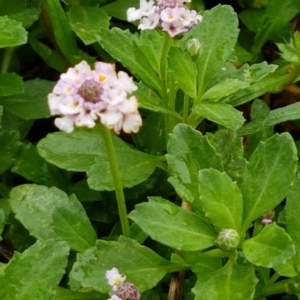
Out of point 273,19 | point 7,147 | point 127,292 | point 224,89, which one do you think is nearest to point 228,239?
point 127,292

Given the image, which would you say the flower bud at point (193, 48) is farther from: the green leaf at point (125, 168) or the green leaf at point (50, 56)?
the green leaf at point (50, 56)

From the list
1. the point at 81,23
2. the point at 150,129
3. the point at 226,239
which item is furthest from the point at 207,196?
the point at 81,23

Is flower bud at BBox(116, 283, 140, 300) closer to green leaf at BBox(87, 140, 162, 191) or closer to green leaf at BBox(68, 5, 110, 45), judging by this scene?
green leaf at BBox(87, 140, 162, 191)

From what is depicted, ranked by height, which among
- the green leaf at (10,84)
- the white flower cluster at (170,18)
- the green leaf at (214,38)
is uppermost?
the white flower cluster at (170,18)

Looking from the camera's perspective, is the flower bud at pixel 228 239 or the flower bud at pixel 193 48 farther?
the flower bud at pixel 193 48

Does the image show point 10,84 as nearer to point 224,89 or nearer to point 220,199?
point 224,89

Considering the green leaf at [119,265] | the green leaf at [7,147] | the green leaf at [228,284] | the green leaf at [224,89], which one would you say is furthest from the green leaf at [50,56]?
the green leaf at [228,284]

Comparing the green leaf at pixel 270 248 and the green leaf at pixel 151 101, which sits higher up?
the green leaf at pixel 151 101
